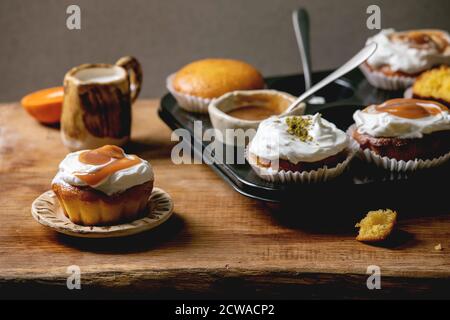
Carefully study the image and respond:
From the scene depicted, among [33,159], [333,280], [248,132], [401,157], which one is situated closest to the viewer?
[333,280]

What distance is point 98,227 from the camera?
157 centimetres

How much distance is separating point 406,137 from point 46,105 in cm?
115

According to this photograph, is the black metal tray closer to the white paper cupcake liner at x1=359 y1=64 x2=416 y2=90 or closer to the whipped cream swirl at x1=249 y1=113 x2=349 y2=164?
the whipped cream swirl at x1=249 y1=113 x2=349 y2=164

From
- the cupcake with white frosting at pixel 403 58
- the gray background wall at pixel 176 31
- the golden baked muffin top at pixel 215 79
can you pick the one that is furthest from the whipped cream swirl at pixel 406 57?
the gray background wall at pixel 176 31

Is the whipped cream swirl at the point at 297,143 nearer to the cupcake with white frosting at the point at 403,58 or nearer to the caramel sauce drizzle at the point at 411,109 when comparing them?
the caramel sauce drizzle at the point at 411,109

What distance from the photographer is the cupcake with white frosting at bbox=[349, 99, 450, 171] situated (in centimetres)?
172

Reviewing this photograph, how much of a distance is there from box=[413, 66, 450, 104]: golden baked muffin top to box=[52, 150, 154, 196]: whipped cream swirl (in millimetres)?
911

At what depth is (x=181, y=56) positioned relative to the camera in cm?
324

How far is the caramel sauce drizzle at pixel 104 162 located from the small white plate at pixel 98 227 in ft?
0.34

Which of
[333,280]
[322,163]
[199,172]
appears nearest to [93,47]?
[199,172]

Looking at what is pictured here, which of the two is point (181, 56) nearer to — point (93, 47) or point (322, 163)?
point (93, 47)

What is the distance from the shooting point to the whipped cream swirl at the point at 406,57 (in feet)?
7.29

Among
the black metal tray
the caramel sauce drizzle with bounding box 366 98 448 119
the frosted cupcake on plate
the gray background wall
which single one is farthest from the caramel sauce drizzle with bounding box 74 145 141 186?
the gray background wall
